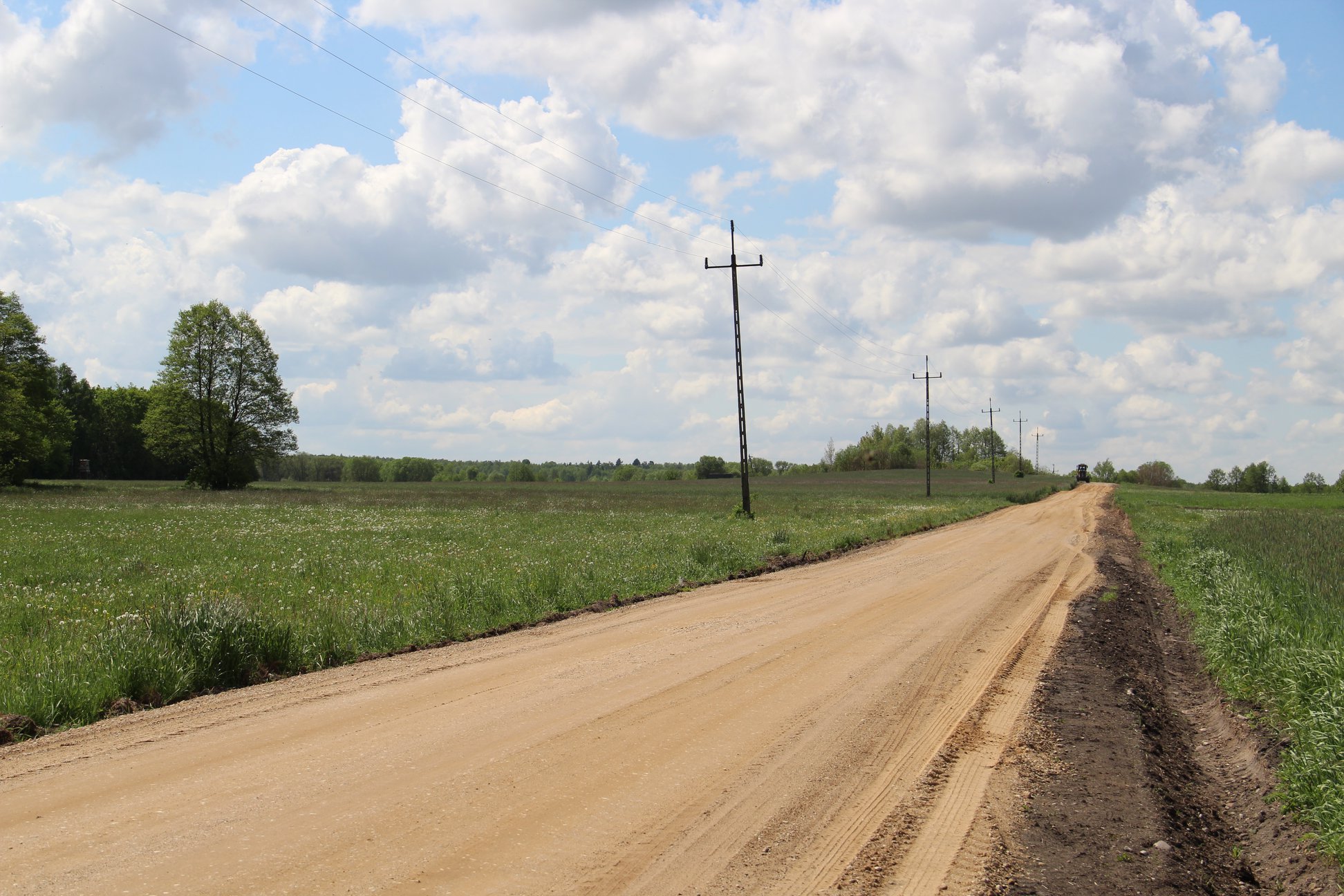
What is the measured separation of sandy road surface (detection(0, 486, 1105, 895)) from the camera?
15.2ft

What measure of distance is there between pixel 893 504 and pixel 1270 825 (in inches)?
2197

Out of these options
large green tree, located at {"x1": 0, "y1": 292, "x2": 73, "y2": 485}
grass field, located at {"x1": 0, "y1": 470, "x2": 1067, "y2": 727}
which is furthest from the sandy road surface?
large green tree, located at {"x1": 0, "y1": 292, "x2": 73, "y2": 485}

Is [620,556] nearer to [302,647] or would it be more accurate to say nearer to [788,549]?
[788,549]

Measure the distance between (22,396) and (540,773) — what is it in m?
68.9

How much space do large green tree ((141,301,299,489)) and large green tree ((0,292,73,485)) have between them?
23.8 feet

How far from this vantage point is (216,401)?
70.8 m

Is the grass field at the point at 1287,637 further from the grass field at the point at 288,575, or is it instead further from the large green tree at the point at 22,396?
the large green tree at the point at 22,396

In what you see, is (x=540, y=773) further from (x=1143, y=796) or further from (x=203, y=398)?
(x=203, y=398)

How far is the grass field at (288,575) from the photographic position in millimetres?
9109

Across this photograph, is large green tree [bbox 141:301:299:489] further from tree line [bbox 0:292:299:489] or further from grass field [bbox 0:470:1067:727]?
grass field [bbox 0:470:1067:727]

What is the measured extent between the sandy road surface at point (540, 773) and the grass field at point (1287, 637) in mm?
2054

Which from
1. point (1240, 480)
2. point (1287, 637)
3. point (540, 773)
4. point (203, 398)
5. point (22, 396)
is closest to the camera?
point (540, 773)

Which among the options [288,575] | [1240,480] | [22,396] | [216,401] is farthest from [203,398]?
[1240,480]

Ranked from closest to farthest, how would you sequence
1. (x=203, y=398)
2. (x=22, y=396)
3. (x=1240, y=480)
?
(x=22, y=396)
(x=203, y=398)
(x=1240, y=480)
